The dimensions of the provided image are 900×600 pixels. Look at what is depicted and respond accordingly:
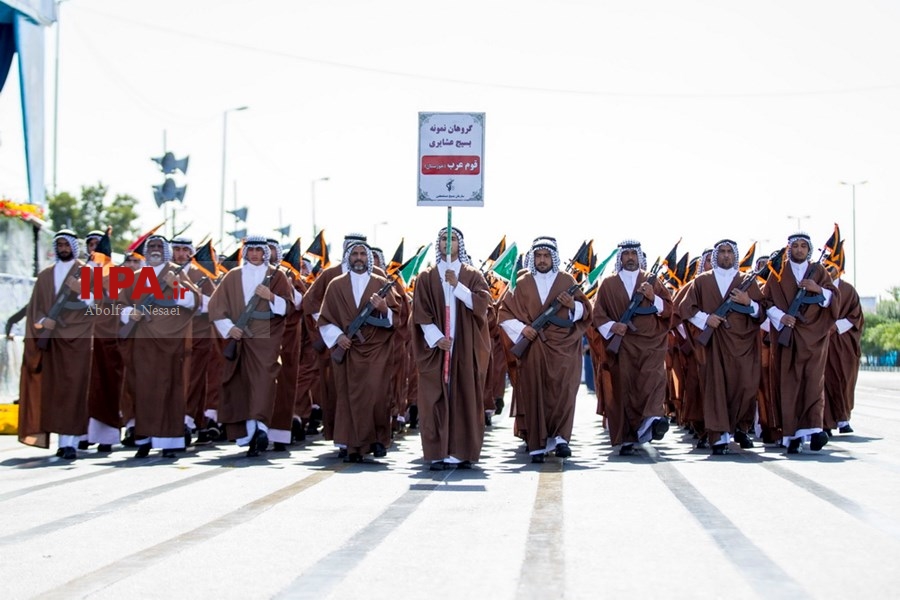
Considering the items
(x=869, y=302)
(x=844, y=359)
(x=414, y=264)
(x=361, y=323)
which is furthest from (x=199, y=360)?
(x=869, y=302)

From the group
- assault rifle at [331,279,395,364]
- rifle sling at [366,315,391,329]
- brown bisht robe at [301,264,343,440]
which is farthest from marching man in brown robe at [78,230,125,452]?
rifle sling at [366,315,391,329]

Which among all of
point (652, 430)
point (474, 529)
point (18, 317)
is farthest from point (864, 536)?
point (18, 317)

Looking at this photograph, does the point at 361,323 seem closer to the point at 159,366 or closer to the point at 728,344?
the point at 159,366

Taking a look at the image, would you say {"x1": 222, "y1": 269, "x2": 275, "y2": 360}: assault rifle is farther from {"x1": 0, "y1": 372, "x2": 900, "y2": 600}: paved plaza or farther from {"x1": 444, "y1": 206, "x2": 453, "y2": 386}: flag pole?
{"x1": 444, "y1": 206, "x2": 453, "y2": 386}: flag pole

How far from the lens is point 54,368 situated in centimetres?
1340

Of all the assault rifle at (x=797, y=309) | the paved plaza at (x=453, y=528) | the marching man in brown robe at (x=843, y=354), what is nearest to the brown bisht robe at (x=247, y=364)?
the paved plaza at (x=453, y=528)

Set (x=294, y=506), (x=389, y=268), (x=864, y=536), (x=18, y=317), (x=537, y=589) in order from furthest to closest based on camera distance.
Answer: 1. (x=389, y=268)
2. (x=18, y=317)
3. (x=294, y=506)
4. (x=864, y=536)
5. (x=537, y=589)

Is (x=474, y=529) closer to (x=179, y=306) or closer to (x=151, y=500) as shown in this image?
(x=151, y=500)

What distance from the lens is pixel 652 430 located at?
13.1m

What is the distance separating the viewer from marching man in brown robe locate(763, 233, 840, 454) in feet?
43.3

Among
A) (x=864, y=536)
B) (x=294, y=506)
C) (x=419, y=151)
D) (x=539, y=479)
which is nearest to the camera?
(x=864, y=536)

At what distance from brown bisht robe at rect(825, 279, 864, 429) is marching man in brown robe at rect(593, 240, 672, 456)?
2.91 metres

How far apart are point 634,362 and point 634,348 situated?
0.47 feet

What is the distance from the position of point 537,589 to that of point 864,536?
7.79 ft
